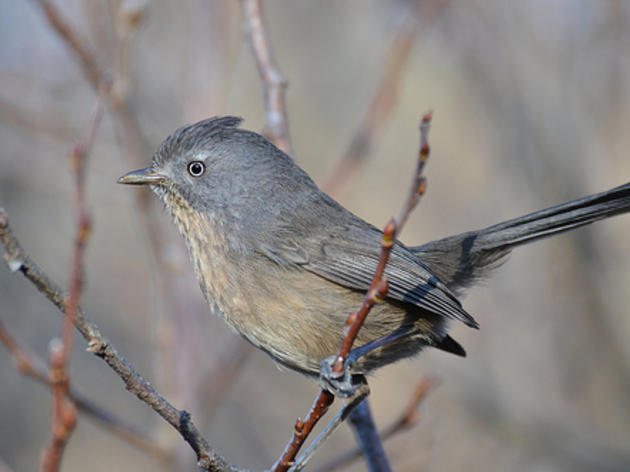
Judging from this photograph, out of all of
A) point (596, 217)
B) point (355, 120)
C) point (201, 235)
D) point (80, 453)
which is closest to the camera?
point (596, 217)

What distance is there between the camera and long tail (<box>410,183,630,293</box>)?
351 centimetres

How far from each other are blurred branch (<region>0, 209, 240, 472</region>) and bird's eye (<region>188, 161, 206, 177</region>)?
1.83 metres

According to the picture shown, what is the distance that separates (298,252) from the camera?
3656 mm

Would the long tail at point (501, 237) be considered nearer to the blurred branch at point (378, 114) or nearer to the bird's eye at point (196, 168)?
the blurred branch at point (378, 114)

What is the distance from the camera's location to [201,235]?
12.4ft

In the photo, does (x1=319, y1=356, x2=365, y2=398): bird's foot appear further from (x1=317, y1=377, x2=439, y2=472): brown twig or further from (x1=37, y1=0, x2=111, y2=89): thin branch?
(x1=37, y1=0, x2=111, y2=89): thin branch

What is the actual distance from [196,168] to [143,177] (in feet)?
0.99

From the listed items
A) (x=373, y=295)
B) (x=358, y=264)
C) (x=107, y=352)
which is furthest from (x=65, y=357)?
(x=358, y=264)

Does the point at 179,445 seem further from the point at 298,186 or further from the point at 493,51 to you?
the point at 493,51

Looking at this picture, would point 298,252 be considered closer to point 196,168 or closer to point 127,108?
point 196,168

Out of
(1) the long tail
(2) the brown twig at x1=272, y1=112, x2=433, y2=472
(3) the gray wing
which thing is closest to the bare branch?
(2) the brown twig at x1=272, y1=112, x2=433, y2=472

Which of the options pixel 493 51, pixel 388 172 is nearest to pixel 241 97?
pixel 388 172

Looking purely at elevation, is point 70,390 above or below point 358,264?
below

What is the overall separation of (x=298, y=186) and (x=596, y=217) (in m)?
1.59
